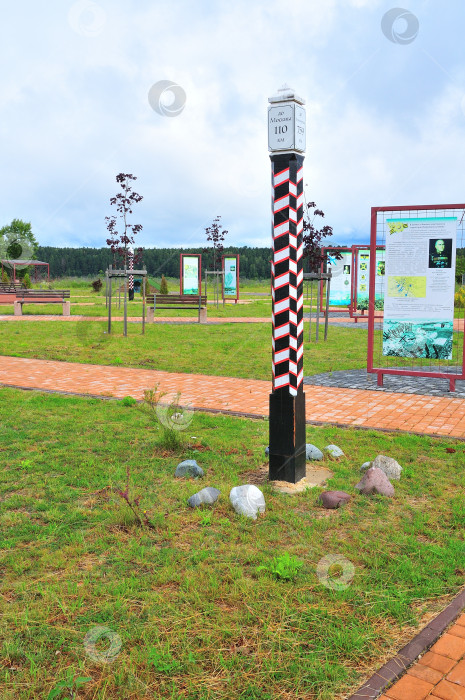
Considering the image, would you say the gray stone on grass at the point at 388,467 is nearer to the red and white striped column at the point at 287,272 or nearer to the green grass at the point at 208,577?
the green grass at the point at 208,577

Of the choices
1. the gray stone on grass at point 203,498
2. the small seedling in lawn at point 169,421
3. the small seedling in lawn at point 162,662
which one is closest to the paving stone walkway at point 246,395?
the small seedling in lawn at point 169,421

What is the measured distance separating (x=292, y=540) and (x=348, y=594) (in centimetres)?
69

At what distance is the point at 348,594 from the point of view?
3047mm

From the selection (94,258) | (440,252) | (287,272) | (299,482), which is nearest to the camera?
(287,272)

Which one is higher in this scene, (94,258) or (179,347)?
(94,258)

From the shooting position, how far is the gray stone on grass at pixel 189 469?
4885mm

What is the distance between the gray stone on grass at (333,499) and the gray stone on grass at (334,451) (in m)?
1.06

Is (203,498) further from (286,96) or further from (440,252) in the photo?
(440,252)

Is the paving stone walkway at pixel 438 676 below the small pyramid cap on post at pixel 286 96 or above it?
below

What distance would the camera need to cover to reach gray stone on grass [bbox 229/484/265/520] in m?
4.07

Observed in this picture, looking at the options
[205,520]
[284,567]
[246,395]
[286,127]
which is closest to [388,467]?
[205,520]

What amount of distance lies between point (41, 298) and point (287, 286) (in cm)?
2077

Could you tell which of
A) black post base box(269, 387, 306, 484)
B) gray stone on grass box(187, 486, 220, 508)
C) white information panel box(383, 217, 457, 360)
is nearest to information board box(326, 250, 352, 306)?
white information panel box(383, 217, 457, 360)

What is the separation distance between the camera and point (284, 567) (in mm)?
3271
